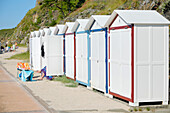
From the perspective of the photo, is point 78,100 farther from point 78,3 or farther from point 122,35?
point 78,3

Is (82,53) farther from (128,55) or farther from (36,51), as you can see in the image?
(36,51)

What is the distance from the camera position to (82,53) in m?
15.0

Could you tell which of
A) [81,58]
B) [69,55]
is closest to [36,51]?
[69,55]

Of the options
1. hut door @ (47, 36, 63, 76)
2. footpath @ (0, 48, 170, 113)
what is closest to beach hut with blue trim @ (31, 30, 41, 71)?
hut door @ (47, 36, 63, 76)

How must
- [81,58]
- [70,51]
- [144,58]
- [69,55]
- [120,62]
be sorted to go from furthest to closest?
[69,55] → [70,51] → [81,58] → [120,62] → [144,58]

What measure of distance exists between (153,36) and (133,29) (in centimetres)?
67

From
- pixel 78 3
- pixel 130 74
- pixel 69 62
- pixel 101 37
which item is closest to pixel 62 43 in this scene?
pixel 69 62

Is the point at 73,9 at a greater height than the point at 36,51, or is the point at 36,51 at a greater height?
the point at 73,9

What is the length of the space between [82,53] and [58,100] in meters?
3.90

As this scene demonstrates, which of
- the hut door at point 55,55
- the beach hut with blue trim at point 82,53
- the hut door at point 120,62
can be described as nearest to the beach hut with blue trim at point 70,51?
the beach hut with blue trim at point 82,53

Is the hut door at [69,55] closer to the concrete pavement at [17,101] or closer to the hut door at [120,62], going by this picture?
the concrete pavement at [17,101]

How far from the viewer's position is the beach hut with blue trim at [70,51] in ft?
53.6

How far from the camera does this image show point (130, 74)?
10.2 meters

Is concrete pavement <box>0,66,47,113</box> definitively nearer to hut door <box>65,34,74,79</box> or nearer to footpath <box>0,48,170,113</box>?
footpath <box>0,48,170,113</box>
